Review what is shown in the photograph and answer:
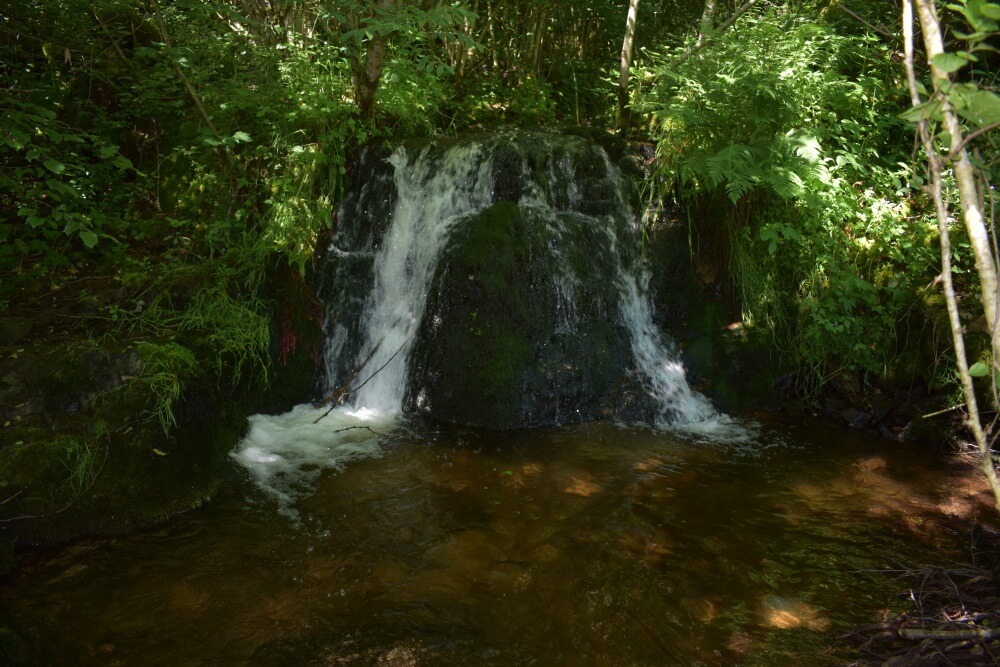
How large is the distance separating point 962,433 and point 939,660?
370 centimetres

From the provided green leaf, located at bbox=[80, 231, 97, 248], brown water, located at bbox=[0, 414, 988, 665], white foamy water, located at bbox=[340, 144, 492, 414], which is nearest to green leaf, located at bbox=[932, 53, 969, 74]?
brown water, located at bbox=[0, 414, 988, 665]

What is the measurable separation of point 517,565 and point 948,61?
125 inches

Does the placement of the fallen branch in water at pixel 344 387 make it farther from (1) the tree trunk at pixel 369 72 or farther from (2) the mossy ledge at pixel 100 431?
(1) the tree trunk at pixel 369 72

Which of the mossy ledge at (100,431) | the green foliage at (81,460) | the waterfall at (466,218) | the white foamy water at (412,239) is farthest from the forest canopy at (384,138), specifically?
the green foliage at (81,460)

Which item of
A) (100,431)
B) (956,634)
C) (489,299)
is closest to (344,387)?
(489,299)

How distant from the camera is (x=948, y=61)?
1877mm

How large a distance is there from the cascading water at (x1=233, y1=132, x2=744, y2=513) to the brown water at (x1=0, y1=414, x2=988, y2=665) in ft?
2.60

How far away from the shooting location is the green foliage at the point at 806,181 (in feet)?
18.8

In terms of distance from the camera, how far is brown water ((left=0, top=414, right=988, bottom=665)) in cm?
306

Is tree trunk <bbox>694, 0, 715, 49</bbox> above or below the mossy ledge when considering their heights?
above

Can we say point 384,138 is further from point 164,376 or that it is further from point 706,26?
point 706,26

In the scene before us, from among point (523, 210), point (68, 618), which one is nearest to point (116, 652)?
point (68, 618)

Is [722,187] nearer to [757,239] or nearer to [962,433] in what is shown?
[757,239]

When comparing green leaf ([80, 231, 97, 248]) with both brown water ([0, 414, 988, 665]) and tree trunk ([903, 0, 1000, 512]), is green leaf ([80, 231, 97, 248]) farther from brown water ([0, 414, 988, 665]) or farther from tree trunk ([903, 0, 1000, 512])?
tree trunk ([903, 0, 1000, 512])
